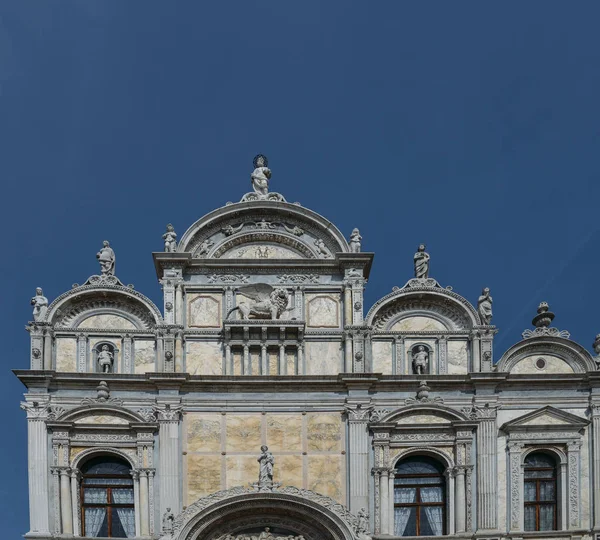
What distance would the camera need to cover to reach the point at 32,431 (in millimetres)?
29516

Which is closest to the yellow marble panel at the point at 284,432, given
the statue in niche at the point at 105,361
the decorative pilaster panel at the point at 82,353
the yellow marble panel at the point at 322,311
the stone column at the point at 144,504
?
the yellow marble panel at the point at 322,311

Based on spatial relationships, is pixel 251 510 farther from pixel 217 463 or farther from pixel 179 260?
pixel 179 260

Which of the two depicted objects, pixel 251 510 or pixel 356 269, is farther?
pixel 356 269

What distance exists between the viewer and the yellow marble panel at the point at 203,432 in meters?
30.0

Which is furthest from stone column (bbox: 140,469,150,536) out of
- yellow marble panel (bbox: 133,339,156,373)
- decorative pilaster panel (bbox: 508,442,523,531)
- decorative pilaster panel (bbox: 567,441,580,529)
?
decorative pilaster panel (bbox: 567,441,580,529)

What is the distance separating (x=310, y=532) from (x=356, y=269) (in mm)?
6431

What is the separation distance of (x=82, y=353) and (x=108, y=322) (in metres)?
1.01

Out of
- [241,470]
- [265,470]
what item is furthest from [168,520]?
[265,470]

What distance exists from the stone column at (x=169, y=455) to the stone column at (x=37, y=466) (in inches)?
102

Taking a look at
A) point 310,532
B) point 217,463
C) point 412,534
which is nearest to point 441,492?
point 412,534

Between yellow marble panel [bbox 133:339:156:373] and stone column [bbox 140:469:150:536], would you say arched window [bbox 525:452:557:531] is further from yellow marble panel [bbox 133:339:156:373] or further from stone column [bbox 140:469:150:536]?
yellow marble panel [bbox 133:339:156:373]

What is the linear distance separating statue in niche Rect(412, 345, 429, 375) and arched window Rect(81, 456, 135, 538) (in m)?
7.14

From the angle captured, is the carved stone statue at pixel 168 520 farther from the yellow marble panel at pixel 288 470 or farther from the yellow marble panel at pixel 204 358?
the yellow marble panel at pixel 204 358

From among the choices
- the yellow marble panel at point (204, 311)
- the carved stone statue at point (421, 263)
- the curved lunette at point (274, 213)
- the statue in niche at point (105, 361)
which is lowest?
the statue in niche at point (105, 361)
